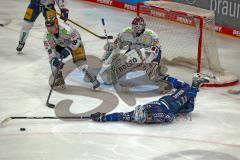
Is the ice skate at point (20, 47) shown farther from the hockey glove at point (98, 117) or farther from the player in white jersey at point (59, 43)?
the hockey glove at point (98, 117)

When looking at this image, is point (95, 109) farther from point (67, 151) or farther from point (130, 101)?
point (67, 151)

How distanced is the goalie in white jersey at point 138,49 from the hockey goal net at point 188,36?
607mm

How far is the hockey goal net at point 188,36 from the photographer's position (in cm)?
845

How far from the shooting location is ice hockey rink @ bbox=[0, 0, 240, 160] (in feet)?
20.5

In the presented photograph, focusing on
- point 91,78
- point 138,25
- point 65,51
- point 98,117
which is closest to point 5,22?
point 65,51

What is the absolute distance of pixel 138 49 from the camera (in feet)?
27.3

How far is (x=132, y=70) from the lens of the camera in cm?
861

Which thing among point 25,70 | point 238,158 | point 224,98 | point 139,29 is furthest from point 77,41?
point 238,158

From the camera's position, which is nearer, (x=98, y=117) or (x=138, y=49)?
(x=98, y=117)

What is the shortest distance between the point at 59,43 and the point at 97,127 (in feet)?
5.42

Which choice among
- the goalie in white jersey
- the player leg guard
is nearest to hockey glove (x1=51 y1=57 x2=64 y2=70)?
the goalie in white jersey

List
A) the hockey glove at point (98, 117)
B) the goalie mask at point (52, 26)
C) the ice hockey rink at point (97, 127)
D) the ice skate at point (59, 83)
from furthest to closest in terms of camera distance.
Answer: the ice skate at point (59, 83)
the goalie mask at point (52, 26)
the hockey glove at point (98, 117)
the ice hockey rink at point (97, 127)

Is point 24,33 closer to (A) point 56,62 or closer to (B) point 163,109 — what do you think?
(A) point 56,62

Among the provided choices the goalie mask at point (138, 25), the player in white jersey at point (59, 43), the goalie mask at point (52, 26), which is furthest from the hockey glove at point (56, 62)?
the goalie mask at point (138, 25)
